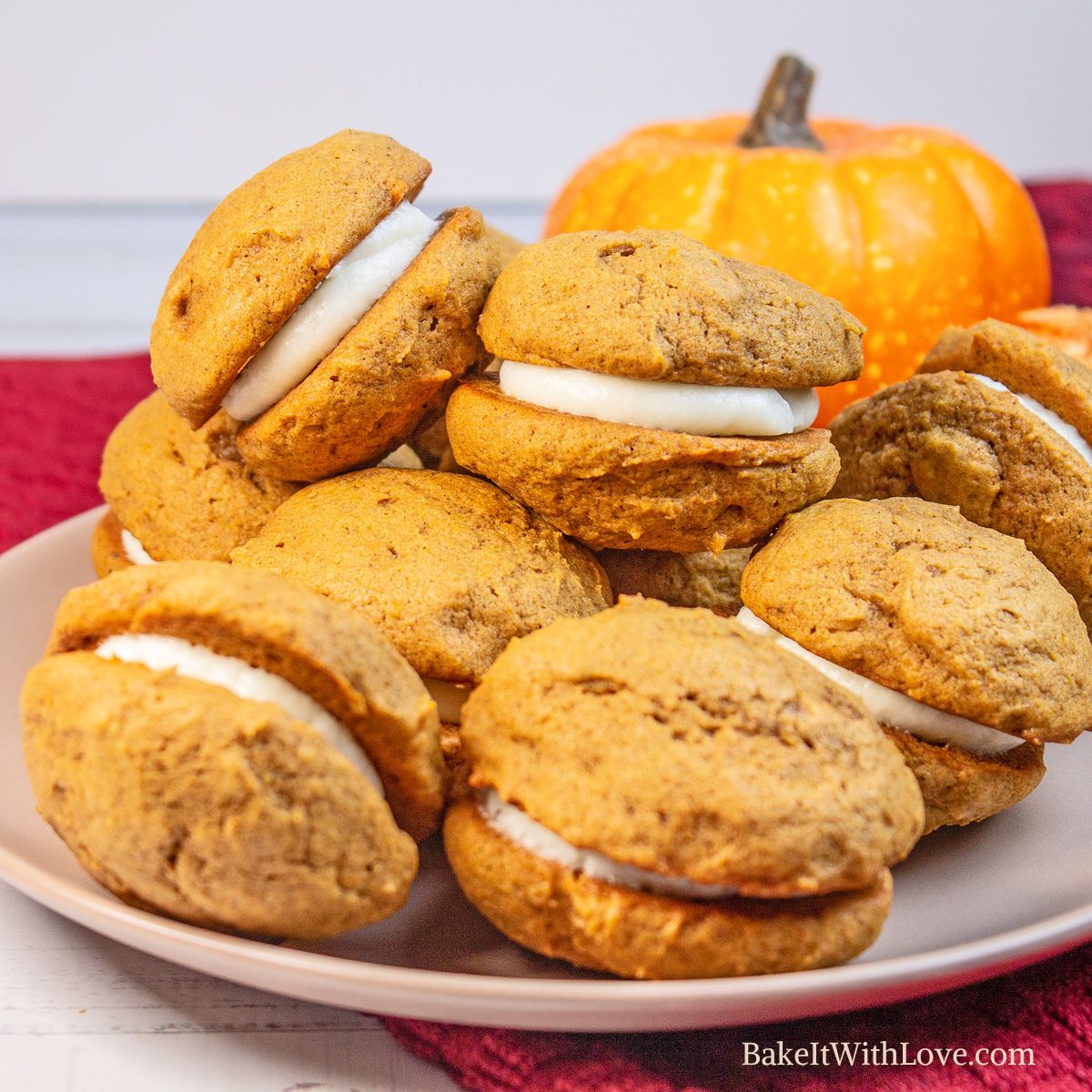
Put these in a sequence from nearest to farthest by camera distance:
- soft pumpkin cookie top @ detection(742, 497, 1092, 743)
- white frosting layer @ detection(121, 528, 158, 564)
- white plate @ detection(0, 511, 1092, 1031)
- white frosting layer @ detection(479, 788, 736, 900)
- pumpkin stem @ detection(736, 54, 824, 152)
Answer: white plate @ detection(0, 511, 1092, 1031)
white frosting layer @ detection(479, 788, 736, 900)
soft pumpkin cookie top @ detection(742, 497, 1092, 743)
white frosting layer @ detection(121, 528, 158, 564)
pumpkin stem @ detection(736, 54, 824, 152)

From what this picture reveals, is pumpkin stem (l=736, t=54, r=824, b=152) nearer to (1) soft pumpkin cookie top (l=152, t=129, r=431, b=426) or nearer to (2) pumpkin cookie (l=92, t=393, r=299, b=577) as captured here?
(1) soft pumpkin cookie top (l=152, t=129, r=431, b=426)

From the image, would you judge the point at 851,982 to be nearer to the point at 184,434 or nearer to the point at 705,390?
the point at 705,390

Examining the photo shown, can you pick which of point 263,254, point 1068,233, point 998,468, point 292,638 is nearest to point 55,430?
point 263,254

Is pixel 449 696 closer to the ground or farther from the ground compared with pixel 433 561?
closer to the ground

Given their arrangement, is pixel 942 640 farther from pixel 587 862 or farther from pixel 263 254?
pixel 263 254

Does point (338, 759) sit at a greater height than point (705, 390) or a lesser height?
lesser

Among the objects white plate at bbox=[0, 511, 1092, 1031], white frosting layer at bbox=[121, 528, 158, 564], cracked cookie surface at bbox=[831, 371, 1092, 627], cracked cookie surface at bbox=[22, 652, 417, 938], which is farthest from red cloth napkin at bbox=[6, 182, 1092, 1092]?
white frosting layer at bbox=[121, 528, 158, 564]

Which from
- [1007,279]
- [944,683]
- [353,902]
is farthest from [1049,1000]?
[1007,279]
